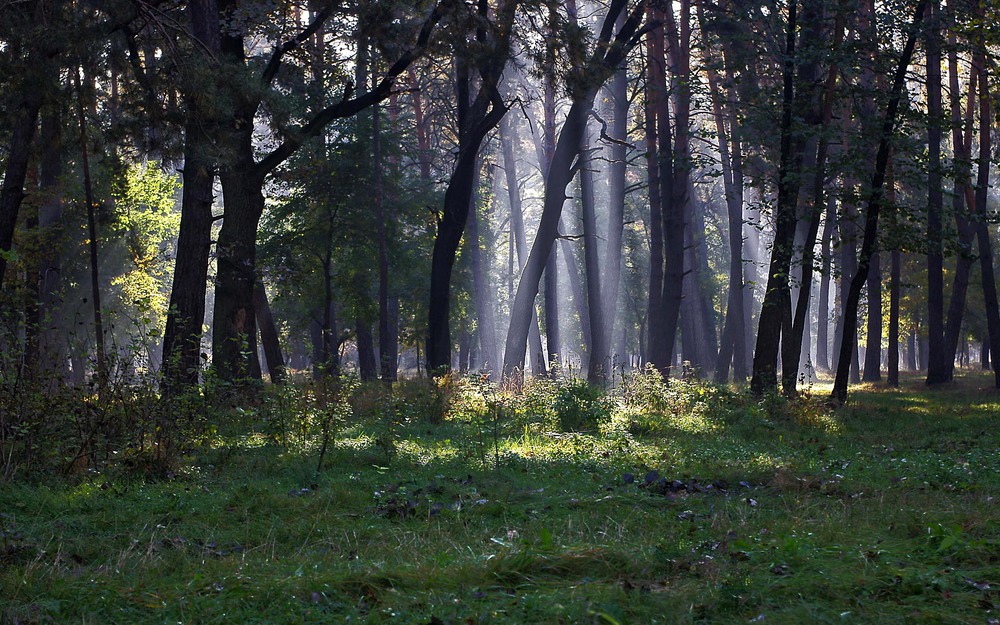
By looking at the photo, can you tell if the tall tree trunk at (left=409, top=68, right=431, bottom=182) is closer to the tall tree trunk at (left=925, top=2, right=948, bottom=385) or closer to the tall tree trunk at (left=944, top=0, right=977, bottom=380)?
the tall tree trunk at (left=925, top=2, right=948, bottom=385)

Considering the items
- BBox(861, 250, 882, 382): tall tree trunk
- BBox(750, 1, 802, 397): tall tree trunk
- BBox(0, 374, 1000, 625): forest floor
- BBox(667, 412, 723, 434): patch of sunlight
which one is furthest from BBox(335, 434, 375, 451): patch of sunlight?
BBox(861, 250, 882, 382): tall tree trunk

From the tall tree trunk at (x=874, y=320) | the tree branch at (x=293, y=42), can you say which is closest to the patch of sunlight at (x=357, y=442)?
the tree branch at (x=293, y=42)

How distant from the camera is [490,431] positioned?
454 inches

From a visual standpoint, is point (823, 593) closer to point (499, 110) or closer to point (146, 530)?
point (146, 530)

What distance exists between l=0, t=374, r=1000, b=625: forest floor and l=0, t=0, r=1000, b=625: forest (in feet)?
0.11

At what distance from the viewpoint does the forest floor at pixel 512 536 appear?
4.11 meters

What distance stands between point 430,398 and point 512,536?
8.38 meters

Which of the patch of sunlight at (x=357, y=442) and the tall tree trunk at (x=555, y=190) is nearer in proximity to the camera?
the patch of sunlight at (x=357, y=442)

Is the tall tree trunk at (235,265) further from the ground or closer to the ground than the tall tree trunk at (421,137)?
closer to the ground

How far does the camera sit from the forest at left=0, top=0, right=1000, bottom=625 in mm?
4484

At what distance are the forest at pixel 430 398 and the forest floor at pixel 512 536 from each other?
0.03m

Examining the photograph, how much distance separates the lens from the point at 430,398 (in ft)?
45.2

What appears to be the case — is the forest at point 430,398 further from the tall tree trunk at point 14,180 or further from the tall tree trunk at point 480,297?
the tall tree trunk at point 480,297

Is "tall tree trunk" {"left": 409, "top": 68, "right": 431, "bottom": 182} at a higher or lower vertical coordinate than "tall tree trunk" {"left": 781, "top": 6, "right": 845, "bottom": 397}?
higher
